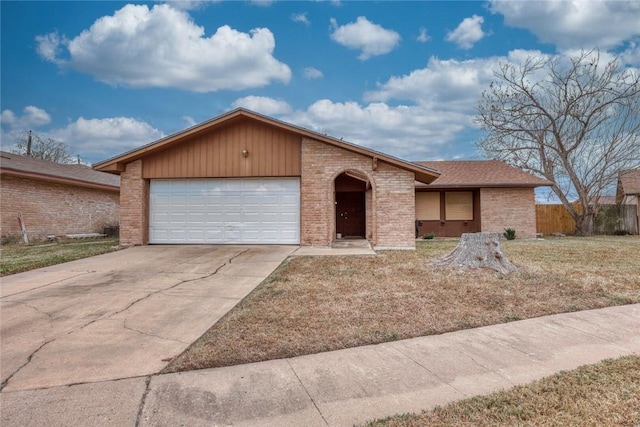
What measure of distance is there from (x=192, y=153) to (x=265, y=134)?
268 centimetres

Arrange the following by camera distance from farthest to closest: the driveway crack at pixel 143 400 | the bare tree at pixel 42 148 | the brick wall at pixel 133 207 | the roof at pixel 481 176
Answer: the bare tree at pixel 42 148, the roof at pixel 481 176, the brick wall at pixel 133 207, the driveway crack at pixel 143 400

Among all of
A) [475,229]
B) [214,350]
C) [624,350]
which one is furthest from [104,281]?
[475,229]

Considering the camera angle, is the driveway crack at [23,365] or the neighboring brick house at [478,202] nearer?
the driveway crack at [23,365]

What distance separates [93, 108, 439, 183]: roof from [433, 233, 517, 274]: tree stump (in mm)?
4028

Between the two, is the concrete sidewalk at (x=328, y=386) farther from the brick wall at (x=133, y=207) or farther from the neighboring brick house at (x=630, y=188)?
the neighboring brick house at (x=630, y=188)

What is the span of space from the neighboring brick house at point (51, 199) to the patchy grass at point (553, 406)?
16932 mm

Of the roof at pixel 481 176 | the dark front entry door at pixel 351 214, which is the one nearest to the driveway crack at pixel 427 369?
the dark front entry door at pixel 351 214

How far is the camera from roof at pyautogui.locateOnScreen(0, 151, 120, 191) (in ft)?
47.1

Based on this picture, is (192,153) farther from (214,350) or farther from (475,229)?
(475,229)

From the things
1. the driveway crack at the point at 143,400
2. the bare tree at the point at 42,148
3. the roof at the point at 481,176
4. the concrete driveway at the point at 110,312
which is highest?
the bare tree at the point at 42,148

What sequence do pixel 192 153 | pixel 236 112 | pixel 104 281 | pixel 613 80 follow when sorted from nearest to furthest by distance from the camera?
pixel 104 281 → pixel 236 112 → pixel 192 153 → pixel 613 80

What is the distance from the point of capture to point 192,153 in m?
12.7

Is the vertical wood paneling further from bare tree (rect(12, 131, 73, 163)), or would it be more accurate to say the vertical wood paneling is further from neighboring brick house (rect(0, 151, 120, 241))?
bare tree (rect(12, 131, 73, 163))

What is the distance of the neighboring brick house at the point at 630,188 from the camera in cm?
2153
